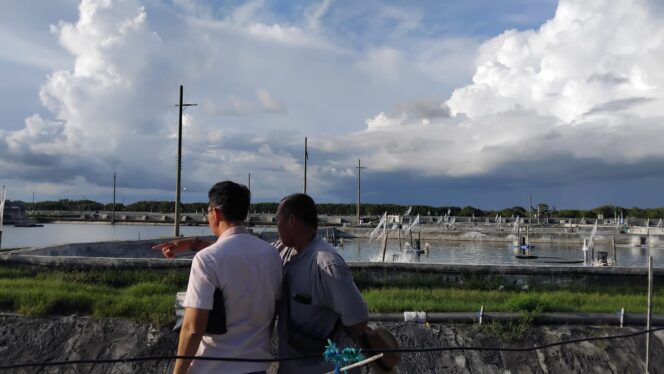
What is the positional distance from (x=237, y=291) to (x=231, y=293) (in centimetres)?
3

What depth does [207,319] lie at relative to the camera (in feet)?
10.3

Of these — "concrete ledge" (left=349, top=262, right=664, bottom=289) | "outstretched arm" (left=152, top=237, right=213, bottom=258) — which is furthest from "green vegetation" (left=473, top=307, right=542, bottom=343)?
"outstretched arm" (left=152, top=237, right=213, bottom=258)

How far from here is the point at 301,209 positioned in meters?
3.54

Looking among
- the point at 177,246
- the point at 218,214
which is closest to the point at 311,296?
the point at 218,214

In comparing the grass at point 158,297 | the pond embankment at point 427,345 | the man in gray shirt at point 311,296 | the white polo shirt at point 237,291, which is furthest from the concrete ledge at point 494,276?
the white polo shirt at point 237,291

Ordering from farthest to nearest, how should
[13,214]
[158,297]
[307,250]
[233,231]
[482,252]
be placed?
[13,214] → [482,252] → [158,297] → [307,250] → [233,231]

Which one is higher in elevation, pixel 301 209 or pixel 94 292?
pixel 301 209

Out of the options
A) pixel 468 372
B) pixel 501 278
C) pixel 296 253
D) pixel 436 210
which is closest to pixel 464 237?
pixel 501 278

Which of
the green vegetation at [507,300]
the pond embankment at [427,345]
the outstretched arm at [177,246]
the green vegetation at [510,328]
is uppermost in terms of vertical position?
the outstretched arm at [177,246]

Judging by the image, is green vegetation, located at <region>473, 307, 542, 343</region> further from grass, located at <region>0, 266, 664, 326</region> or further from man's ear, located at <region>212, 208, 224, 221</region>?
man's ear, located at <region>212, 208, 224, 221</region>

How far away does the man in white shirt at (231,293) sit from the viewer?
3.11 m

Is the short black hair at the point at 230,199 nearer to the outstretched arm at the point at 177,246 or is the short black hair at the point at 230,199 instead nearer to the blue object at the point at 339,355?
the outstretched arm at the point at 177,246

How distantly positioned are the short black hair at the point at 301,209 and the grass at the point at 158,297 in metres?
5.04

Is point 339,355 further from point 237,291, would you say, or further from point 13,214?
point 13,214
